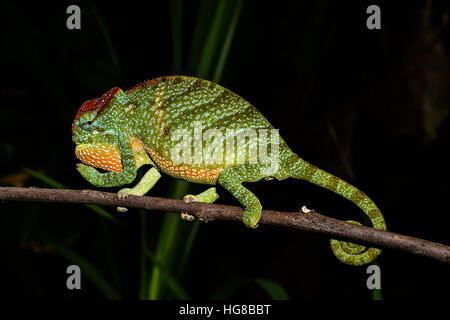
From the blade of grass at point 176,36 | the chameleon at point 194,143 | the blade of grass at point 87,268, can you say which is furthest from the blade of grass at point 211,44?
the blade of grass at point 87,268

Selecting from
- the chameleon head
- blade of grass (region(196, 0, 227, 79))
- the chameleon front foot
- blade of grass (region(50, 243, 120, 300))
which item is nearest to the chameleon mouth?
the chameleon head

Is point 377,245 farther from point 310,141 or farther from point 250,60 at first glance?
point 310,141

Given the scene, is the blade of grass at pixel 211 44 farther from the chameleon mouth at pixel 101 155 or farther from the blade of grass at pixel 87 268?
the blade of grass at pixel 87 268

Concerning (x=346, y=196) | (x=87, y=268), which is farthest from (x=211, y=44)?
(x=87, y=268)

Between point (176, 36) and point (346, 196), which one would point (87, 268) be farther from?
point (346, 196)

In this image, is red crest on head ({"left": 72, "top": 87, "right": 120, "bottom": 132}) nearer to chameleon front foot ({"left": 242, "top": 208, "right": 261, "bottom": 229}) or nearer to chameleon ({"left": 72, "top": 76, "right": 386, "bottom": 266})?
chameleon ({"left": 72, "top": 76, "right": 386, "bottom": 266})

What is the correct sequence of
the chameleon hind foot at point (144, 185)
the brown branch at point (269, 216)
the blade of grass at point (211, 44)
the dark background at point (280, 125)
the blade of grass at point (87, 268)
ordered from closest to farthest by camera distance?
the brown branch at point (269, 216), the chameleon hind foot at point (144, 185), the blade of grass at point (211, 44), the blade of grass at point (87, 268), the dark background at point (280, 125)
